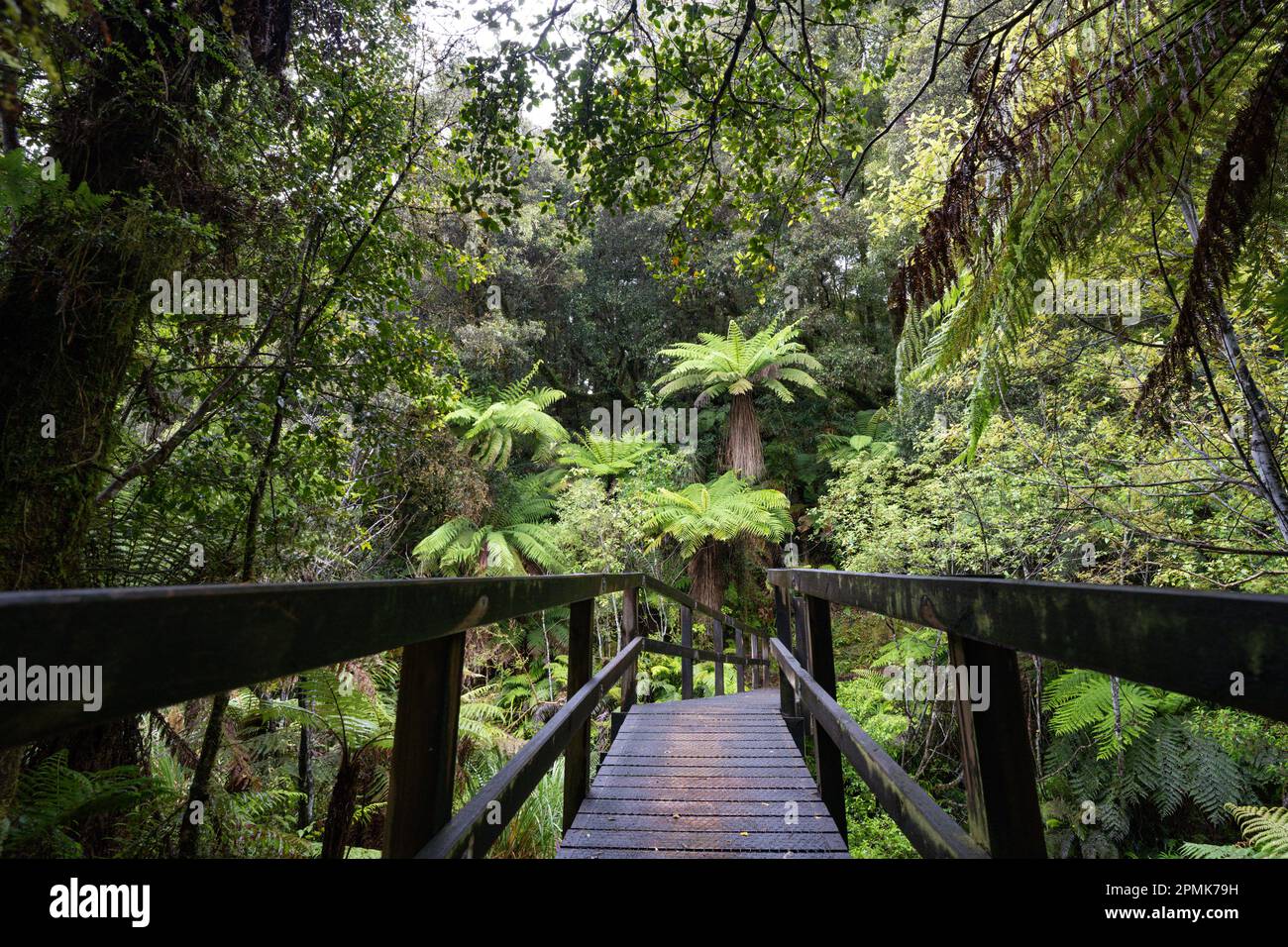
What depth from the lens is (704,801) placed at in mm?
2260

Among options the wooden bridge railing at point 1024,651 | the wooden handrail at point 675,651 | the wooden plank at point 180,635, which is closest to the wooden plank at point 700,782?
the wooden bridge railing at point 1024,651

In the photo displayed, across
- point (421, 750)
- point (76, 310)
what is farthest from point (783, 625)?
point (76, 310)

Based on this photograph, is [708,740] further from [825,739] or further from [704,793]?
[825,739]

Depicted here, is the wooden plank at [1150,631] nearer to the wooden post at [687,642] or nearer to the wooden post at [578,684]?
the wooden post at [578,684]

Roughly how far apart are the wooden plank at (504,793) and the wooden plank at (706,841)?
0.39m

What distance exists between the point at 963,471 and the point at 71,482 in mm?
7371

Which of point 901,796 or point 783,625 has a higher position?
point 901,796

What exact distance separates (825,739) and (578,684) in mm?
882

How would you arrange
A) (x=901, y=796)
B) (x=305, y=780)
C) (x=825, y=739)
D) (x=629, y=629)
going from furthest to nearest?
A: (x=305, y=780), (x=629, y=629), (x=825, y=739), (x=901, y=796)

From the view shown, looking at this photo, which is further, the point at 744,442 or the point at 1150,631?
the point at 744,442

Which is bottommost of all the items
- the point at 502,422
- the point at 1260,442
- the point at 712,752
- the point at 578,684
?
the point at 712,752

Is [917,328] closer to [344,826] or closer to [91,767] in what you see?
[344,826]

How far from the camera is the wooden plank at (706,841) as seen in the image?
1.84 meters

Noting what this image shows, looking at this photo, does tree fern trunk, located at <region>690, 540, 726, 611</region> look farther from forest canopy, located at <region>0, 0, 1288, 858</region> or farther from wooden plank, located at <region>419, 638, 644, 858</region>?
wooden plank, located at <region>419, 638, 644, 858</region>
